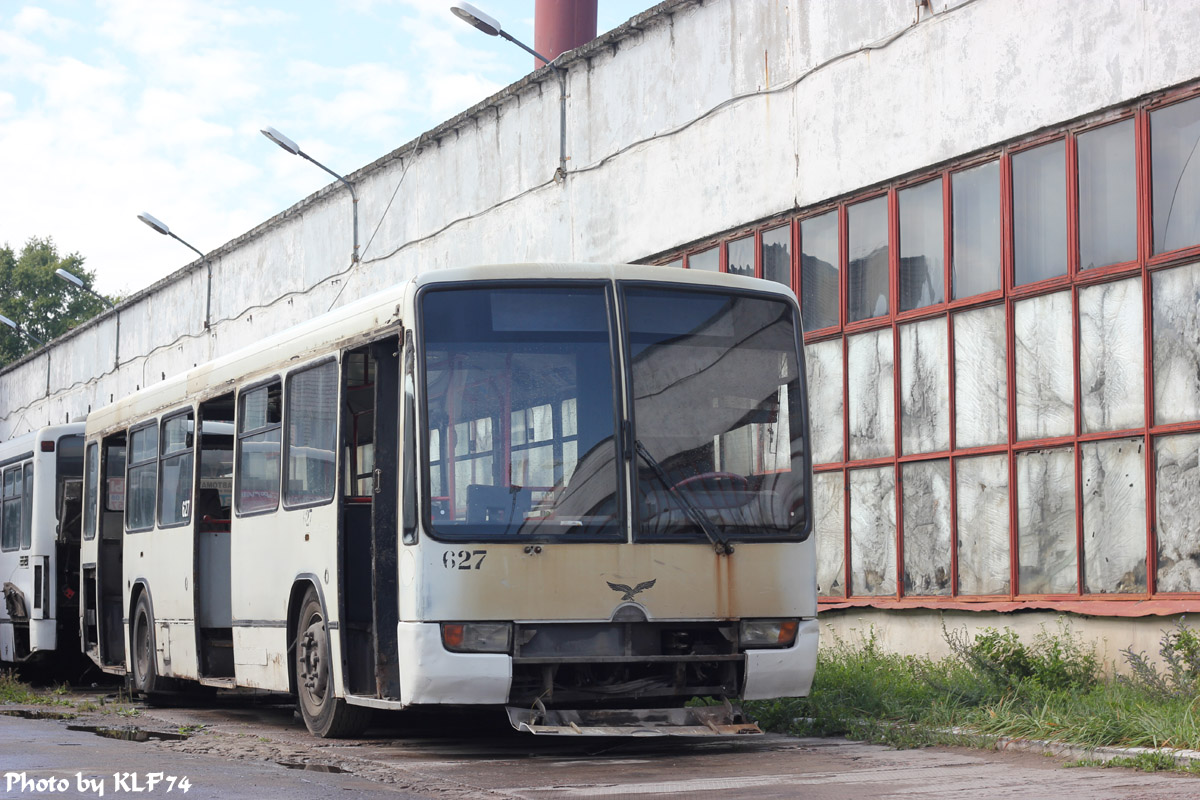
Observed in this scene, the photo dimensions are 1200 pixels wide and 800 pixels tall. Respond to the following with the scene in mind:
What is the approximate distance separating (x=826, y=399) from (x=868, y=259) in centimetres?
146

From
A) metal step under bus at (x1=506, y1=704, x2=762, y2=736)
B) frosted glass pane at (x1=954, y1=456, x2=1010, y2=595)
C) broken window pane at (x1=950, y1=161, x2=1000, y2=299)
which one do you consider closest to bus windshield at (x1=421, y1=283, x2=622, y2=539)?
metal step under bus at (x1=506, y1=704, x2=762, y2=736)

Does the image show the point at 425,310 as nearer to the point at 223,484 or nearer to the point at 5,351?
the point at 223,484

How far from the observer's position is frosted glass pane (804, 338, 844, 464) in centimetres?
1688

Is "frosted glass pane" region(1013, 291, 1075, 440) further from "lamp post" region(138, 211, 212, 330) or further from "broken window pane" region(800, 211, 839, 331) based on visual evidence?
"lamp post" region(138, 211, 212, 330)

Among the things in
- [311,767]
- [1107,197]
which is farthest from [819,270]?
[311,767]

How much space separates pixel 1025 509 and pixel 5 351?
76.9 meters

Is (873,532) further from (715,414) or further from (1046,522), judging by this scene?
(715,414)

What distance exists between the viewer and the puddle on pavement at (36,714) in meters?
14.7

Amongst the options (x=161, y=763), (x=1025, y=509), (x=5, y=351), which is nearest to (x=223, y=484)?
(x=161, y=763)

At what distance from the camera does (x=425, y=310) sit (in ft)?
34.7

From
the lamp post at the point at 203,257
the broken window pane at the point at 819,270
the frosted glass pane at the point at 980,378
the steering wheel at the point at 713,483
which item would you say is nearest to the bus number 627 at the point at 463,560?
the steering wheel at the point at 713,483

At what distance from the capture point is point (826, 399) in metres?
17.0

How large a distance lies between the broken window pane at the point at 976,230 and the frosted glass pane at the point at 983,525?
1542mm

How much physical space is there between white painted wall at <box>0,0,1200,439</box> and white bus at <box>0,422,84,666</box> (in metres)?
6.55
